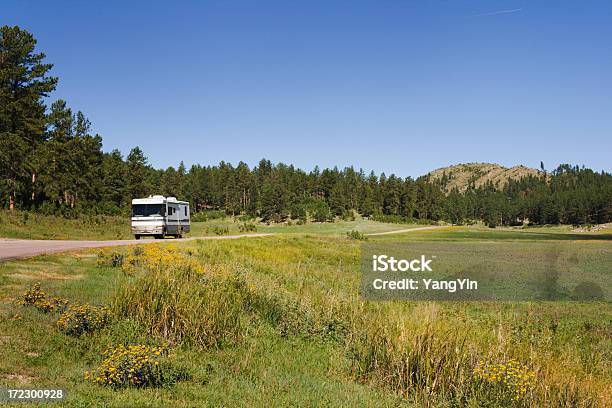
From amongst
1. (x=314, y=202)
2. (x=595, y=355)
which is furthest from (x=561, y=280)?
(x=314, y=202)

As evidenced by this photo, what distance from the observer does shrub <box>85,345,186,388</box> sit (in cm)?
727

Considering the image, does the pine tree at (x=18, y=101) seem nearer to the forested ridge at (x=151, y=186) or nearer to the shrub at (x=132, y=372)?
the forested ridge at (x=151, y=186)

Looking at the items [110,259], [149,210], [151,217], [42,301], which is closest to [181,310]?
[42,301]

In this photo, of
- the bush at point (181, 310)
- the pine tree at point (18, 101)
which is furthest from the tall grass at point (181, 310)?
the pine tree at point (18, 101)

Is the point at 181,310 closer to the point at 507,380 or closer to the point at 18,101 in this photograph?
the point at 507,380

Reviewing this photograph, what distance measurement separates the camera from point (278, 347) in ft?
36.1

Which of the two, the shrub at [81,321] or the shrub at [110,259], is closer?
the shrub at [81,321]

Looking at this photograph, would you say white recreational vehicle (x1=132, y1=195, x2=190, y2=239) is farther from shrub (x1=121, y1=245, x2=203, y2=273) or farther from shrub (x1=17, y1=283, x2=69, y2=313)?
shrub (x1=17, y1=283, x2=69, y2=313)

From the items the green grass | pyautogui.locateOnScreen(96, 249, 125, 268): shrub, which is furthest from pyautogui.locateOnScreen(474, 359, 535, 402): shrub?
the green grass

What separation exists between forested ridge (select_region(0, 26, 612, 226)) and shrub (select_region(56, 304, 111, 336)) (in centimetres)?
3540

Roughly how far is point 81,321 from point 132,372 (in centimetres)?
293

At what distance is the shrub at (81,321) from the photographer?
935 cm

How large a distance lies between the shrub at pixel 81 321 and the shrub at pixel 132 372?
1906 mm

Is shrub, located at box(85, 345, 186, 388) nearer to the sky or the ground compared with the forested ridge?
nearer to the ground
